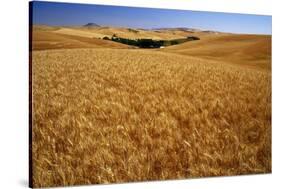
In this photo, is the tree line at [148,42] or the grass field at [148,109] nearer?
the grass field at [148,109]

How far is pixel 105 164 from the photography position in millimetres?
5805

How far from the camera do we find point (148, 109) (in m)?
6.11

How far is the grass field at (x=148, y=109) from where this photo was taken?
5645mm

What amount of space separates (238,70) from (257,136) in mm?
729

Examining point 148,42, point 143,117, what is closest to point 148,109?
point 143,117

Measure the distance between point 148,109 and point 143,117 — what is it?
10cm

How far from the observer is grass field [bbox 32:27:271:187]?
5.64 metres

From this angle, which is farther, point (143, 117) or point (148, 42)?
point (148, 42)

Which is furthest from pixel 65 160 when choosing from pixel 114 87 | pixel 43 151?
pixel 114 87

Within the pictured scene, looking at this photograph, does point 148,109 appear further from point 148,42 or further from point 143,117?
point 148,42

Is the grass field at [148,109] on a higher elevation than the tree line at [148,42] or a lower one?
lower

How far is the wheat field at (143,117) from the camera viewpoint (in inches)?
222

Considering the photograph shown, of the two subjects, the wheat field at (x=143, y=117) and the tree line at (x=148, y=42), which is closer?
the wheat field at (x=143, y=117)

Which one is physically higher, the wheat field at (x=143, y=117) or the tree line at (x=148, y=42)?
the tree line at (x=148, y=42)
